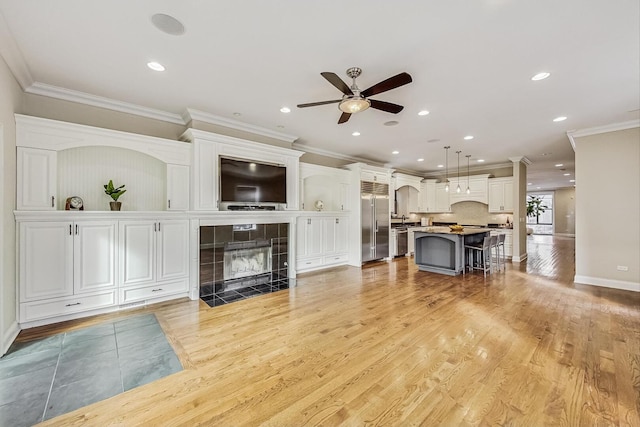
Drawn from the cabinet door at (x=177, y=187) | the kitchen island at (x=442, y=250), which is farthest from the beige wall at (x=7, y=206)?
the kitchen island at (x=442, y=250)

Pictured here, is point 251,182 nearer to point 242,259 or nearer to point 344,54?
point 242,259

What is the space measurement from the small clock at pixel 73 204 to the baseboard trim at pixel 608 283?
27.3 ft

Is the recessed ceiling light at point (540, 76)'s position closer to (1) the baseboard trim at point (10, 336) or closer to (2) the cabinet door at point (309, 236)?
(2) the cabinet door at point (309, 236)

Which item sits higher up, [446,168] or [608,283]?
[446,168]

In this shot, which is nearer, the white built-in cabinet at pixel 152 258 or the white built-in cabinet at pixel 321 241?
the white built-in cabinet at pixel 152 258

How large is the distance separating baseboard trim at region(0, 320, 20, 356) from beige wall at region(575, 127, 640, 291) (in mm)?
8353


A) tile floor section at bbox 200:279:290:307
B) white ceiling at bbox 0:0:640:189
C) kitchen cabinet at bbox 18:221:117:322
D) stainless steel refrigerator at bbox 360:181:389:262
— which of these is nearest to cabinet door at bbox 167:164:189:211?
kitchen cabinet at bbox 18:221:117:322

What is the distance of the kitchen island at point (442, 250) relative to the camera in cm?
574

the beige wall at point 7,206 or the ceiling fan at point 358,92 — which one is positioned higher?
the ceiling fan at point 358,92

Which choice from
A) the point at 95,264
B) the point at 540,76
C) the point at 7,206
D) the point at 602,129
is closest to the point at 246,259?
the point at 95,264

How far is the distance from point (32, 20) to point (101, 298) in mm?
3026

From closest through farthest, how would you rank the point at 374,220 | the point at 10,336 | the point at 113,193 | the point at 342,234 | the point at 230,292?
1. the point at 10,336
2. the point at 113,193
3. the point at 230,292
4. the point at 342,234
5. the point at 374,220

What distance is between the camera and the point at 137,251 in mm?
3705

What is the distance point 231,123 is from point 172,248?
2.25 meters
